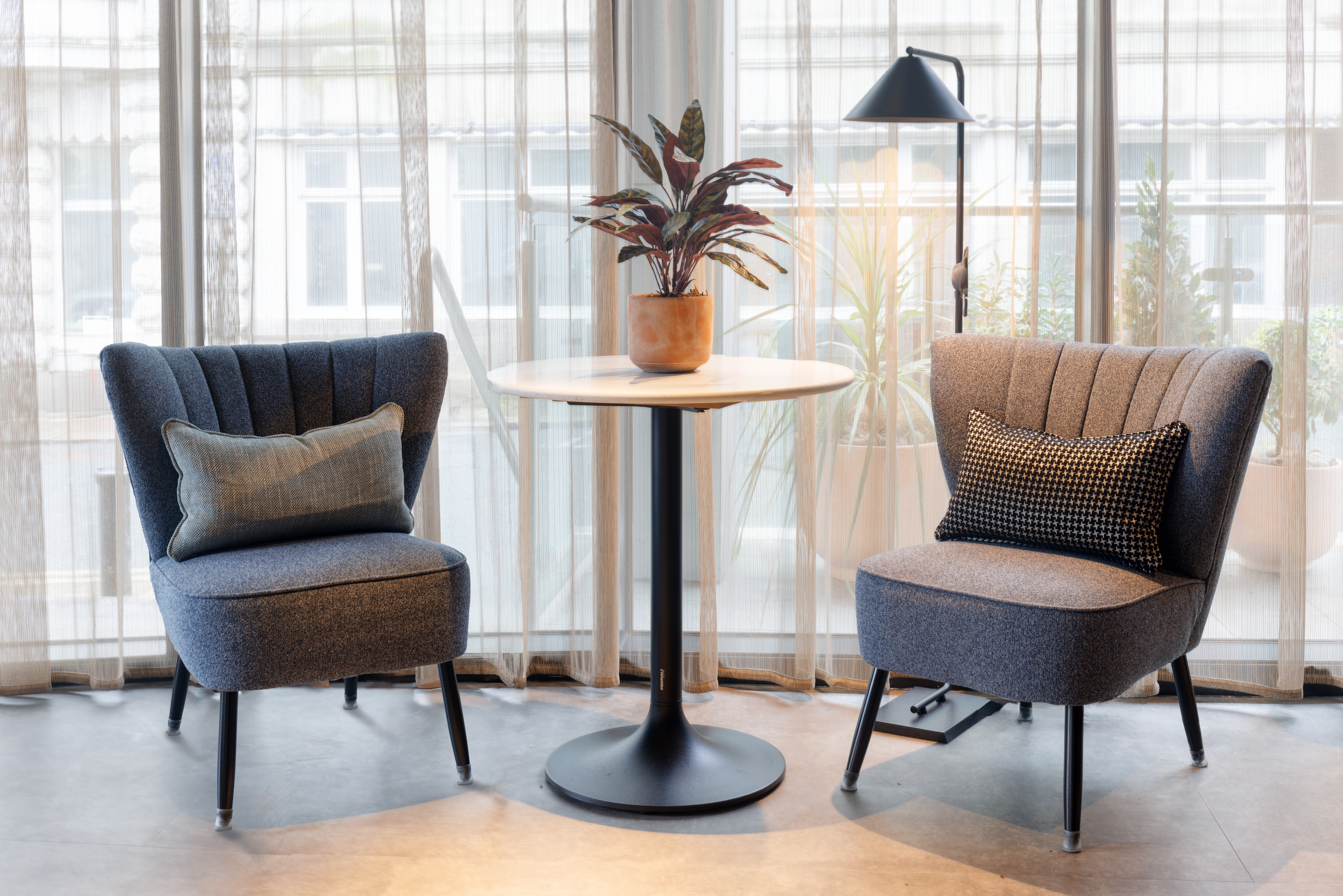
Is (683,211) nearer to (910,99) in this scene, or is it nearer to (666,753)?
(910,99)

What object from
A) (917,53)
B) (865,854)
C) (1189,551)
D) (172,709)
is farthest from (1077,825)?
(172,709)

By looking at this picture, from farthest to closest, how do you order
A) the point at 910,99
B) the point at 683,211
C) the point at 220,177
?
1. the point at 220,177
2. the point at 910,99
3. the point at 683,211

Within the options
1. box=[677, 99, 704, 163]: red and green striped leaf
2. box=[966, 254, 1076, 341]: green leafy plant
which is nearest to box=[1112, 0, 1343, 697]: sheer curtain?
box=[966, 254, 1076, 341]: green leafy plant

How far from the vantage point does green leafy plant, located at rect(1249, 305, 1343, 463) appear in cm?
286

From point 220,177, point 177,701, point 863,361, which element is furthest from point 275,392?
point 863,361

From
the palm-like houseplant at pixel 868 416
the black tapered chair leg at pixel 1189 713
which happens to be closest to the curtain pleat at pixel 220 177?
Answer: the palm-like houseplant at pixel 868 416

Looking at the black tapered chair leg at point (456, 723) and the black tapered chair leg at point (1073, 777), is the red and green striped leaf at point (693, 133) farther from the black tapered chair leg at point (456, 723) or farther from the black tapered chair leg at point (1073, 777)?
the black tapered chair leg at point (1073, 777)

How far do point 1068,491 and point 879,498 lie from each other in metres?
0.69

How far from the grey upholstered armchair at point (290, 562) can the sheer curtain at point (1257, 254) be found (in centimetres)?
172

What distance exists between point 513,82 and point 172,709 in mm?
1691

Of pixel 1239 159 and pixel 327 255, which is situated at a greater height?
pixel 1239 159

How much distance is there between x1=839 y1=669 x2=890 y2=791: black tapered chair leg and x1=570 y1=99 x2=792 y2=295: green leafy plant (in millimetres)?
827

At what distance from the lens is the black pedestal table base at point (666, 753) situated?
7.78ft

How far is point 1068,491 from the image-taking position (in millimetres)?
2350
